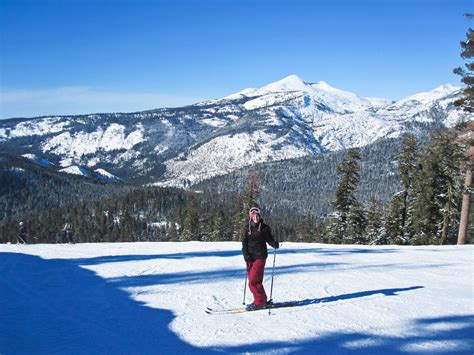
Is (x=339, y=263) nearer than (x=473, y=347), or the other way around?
(x=473, y=347)

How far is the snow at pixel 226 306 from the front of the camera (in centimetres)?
751

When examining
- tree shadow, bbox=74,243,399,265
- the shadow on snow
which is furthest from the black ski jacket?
tree shadow, bbox=74,243,399,265

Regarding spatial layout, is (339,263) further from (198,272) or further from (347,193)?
(347,193)

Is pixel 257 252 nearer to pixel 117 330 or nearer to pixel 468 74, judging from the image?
pixel 117 330

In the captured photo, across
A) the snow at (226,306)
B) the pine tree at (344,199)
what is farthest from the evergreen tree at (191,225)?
the snow at (226,306)

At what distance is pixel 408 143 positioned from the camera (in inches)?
1383

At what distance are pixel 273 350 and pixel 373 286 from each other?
5.99 meters

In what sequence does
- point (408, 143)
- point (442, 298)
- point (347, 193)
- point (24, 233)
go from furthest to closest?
point (347, 193)
point (408, 143)
point (24, 233)
point (442, 298)

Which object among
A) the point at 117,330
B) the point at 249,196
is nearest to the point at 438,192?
the point at 249,196

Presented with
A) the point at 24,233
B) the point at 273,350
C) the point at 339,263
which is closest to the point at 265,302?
the point at 273,350

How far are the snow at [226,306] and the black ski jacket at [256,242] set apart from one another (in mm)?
1303

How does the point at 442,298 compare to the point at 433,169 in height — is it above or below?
below

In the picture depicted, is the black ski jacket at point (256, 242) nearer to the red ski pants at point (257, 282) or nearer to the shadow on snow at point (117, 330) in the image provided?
the red ski pants at point (257, 282)

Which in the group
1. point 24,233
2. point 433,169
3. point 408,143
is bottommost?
point 24,233
